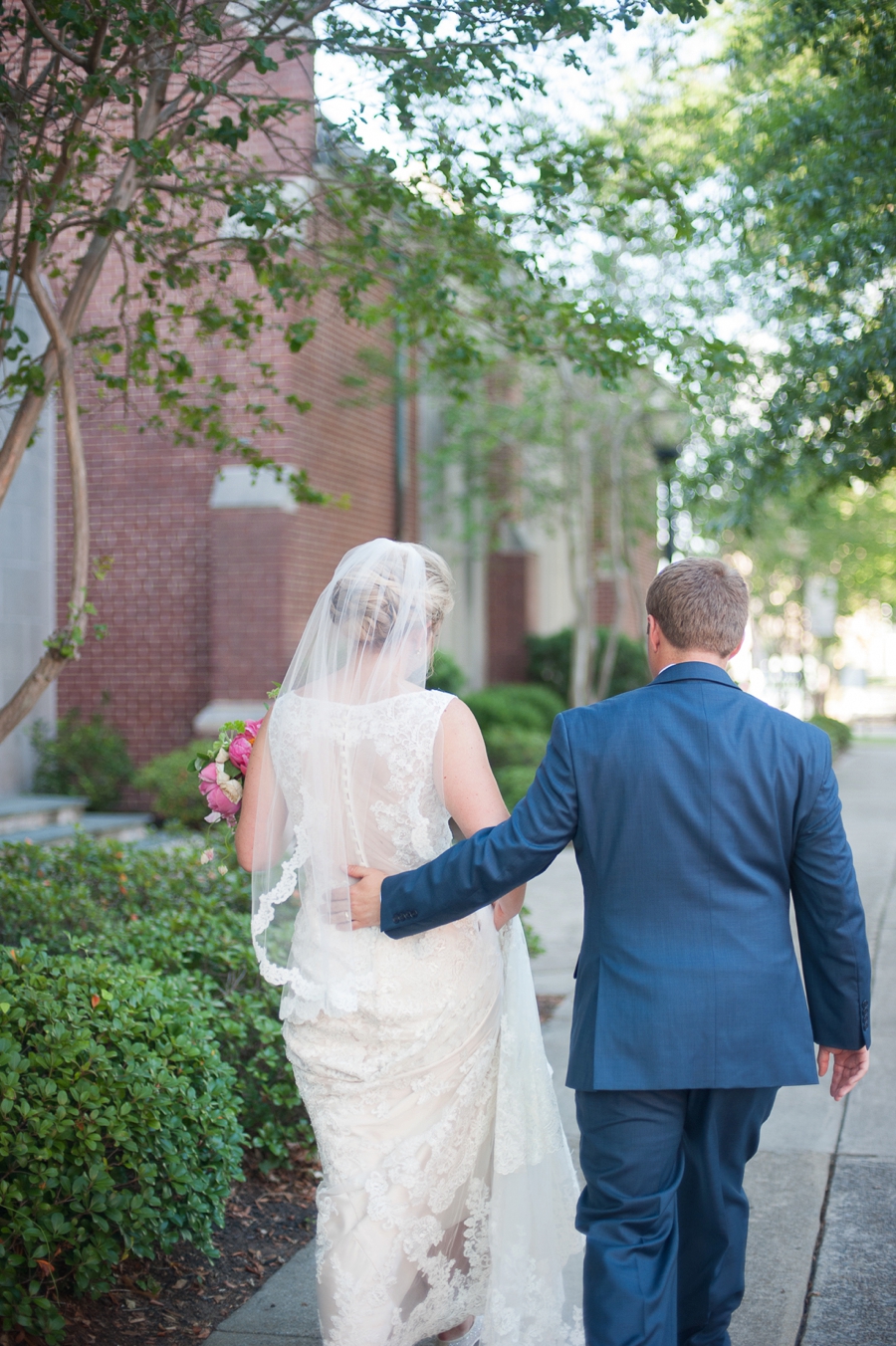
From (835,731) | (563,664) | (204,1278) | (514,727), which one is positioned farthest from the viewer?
(835,731)

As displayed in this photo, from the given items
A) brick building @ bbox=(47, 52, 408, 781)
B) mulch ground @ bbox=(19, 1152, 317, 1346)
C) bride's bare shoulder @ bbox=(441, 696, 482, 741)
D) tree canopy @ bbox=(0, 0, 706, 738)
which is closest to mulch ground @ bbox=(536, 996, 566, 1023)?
mulch ground @ bbox=(19, 1152, 317, 1346)

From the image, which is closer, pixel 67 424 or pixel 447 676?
pixel 67 424

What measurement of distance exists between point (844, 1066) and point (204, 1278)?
6.88 ft

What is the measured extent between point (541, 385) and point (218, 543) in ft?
16.2

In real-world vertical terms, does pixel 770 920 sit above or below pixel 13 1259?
above

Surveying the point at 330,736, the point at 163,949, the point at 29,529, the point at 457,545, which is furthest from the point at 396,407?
the point at 330,736

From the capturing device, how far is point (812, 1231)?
13.3ft

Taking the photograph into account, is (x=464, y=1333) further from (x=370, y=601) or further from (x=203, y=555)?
(x=203, y=555)

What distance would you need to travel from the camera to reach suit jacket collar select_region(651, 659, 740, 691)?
2705mm

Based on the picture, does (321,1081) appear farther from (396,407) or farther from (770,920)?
(396,407)

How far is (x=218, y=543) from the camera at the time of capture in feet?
38.3

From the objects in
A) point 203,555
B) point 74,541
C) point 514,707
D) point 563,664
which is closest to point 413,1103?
point 74,541

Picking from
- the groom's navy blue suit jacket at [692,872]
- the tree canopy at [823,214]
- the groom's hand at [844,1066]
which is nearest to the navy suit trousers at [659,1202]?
the groom's navy blue suit jacket at [692,872]

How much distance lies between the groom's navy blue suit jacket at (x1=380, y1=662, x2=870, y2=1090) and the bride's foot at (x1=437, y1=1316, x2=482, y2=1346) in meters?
0.98
